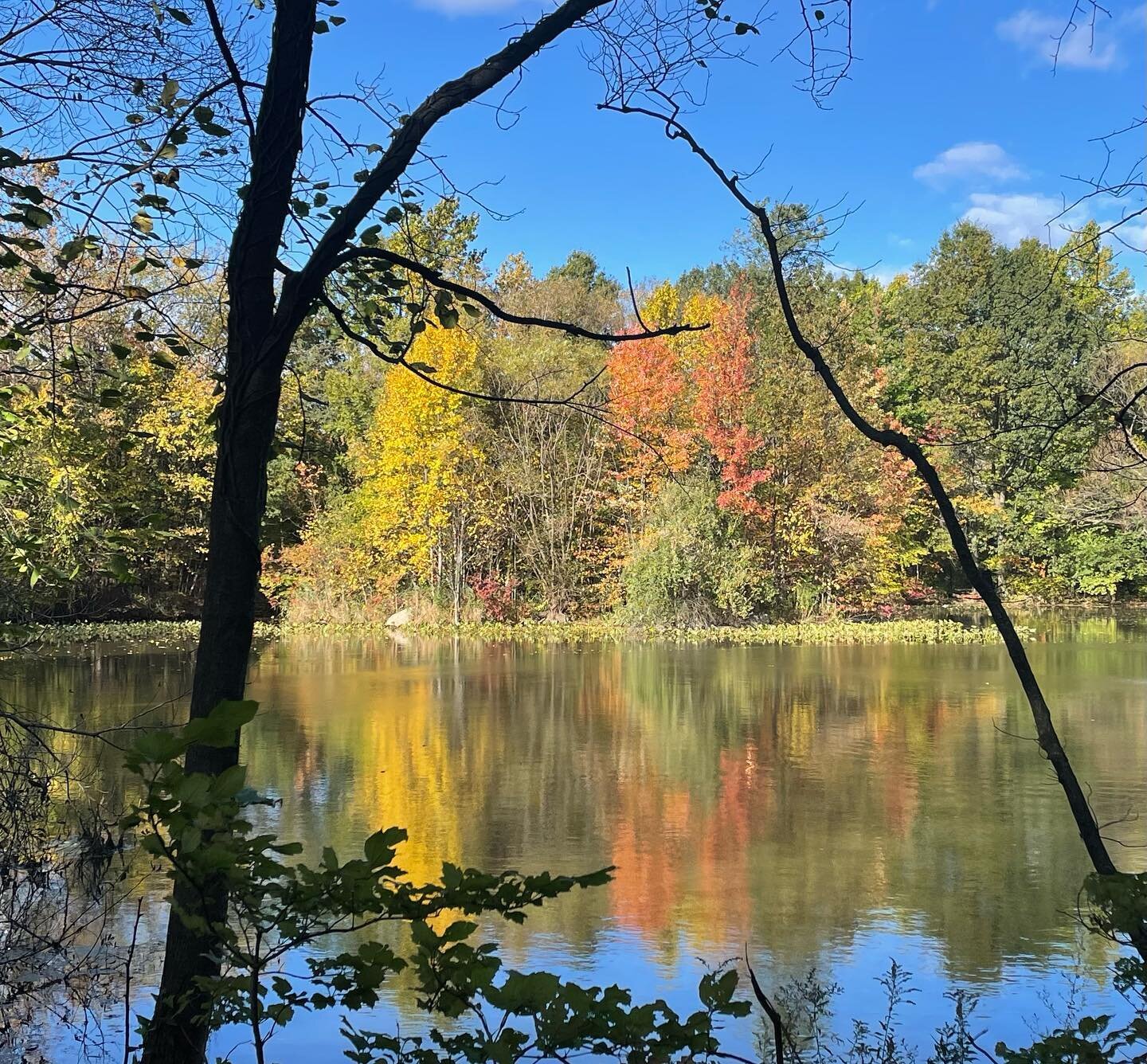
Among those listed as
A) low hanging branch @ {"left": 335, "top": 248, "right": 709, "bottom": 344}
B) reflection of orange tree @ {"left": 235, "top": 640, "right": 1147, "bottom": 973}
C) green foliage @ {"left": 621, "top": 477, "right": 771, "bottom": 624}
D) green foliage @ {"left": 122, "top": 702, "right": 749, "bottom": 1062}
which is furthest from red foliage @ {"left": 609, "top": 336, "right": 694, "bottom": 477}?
green foliage @ {"left": 122, "top": 702, "right": 749, "bottom": 1062}

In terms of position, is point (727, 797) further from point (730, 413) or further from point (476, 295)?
point (730, 413)

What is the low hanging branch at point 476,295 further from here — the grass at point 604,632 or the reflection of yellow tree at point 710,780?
the grass at point 604,632

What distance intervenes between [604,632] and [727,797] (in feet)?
34.8

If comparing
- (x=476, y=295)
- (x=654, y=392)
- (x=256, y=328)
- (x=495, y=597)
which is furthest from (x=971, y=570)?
(x=495, y=597)

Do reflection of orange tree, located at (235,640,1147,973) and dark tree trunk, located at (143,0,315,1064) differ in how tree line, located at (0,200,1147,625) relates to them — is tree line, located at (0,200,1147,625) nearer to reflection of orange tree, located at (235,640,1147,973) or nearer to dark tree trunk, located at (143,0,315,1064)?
reflection of orange tree, located at (235,640,1147,973)

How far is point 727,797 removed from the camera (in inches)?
269

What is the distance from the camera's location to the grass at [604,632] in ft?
53.2

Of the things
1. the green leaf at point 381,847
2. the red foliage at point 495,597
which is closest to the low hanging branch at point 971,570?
the green leaf at point 381,847

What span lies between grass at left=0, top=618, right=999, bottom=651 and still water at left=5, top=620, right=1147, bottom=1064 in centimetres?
273

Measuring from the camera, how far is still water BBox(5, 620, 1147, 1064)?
432 cm

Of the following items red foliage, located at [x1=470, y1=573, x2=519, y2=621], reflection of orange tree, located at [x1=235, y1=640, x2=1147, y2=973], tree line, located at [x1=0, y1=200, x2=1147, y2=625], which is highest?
tree line, located at [x1=0, y1=200, x2=1147, y2=625]

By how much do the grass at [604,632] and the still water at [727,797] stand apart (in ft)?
8.96

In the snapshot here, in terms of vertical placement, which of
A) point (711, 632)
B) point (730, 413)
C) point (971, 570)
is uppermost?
point (730, 413)

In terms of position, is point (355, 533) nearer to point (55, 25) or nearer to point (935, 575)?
point (935, 575)
